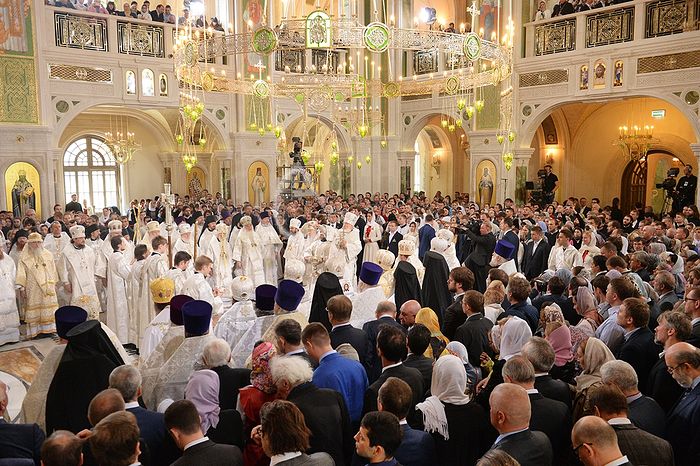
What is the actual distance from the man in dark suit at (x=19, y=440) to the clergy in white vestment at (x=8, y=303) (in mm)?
6625

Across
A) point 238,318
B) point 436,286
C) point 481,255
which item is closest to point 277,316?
point 238,318

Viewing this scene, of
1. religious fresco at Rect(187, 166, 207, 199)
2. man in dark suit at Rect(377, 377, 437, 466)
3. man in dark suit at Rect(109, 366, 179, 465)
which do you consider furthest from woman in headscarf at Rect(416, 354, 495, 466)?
religious fresco at Rect(187, 166, 207, 199)

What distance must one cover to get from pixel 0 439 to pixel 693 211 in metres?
15.1

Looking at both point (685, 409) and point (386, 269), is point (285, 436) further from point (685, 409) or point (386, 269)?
point (386, 269)

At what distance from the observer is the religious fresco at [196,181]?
88.5 feet

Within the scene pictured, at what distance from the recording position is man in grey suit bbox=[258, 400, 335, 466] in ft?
9.83

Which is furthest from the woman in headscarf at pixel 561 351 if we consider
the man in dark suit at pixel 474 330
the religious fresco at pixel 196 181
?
the religious fresco at pixel 196 181

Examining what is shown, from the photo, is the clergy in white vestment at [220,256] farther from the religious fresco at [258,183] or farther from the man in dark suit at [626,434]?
the religious fresco at [258,183]

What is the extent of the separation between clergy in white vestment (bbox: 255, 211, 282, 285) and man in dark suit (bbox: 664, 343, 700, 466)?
32.7 feet

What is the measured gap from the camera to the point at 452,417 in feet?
12.0

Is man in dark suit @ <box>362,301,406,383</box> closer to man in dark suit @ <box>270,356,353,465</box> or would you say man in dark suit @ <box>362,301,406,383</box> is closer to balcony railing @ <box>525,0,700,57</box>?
man in dark suit @ <box>270,356,353,465</box>

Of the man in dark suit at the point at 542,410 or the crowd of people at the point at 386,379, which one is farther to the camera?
the man in dark suit at the point at 542,410

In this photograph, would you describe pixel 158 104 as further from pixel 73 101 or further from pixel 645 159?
pixel 645 159

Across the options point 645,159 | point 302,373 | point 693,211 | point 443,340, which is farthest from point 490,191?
point 302,373
